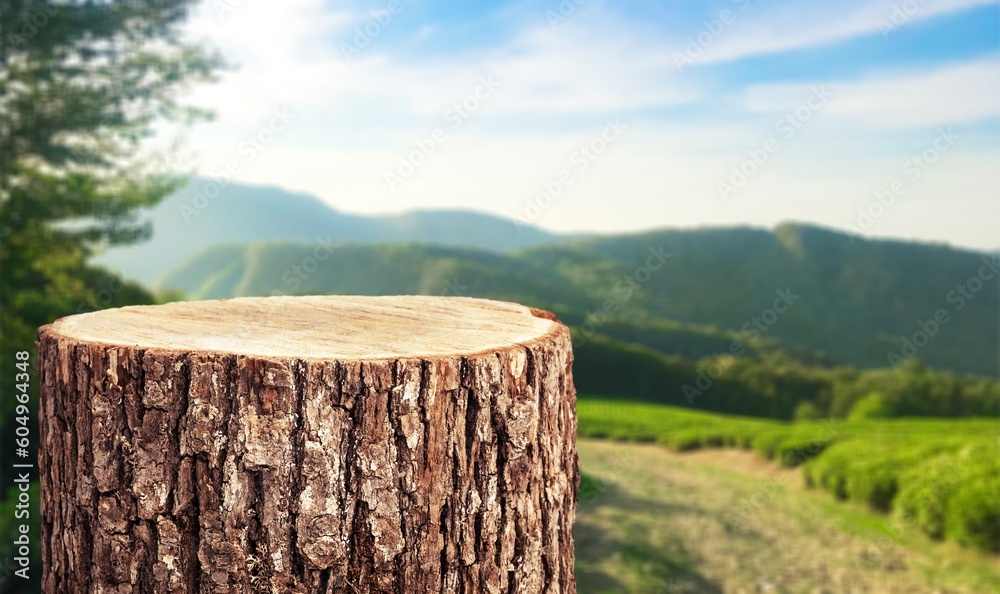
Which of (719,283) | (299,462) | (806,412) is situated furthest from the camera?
(719,283)

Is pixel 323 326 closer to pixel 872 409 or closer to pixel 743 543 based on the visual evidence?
pixel 743 543

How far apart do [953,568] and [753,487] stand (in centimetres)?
257

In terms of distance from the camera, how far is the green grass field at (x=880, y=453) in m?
7.92

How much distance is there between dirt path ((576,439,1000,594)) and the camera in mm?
6980

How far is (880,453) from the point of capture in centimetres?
945

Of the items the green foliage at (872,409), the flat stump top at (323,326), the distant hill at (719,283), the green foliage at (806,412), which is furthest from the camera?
the distant hill at (719,283)

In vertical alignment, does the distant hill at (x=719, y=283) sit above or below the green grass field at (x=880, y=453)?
above

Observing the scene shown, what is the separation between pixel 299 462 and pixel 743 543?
7078 mm

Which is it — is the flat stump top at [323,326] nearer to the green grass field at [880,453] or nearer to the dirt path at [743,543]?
the dirt path at [743,543]

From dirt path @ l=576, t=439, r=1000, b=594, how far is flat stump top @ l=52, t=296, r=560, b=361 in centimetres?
497

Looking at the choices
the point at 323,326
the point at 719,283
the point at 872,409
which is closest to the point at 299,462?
the point at 323,326

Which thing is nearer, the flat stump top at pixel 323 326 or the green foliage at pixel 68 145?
the flat stump top at pixel 323 326

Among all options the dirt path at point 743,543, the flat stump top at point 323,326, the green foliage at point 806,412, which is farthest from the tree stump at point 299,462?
the green foliage at point 806,412

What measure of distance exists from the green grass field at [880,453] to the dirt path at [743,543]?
0.23 m
